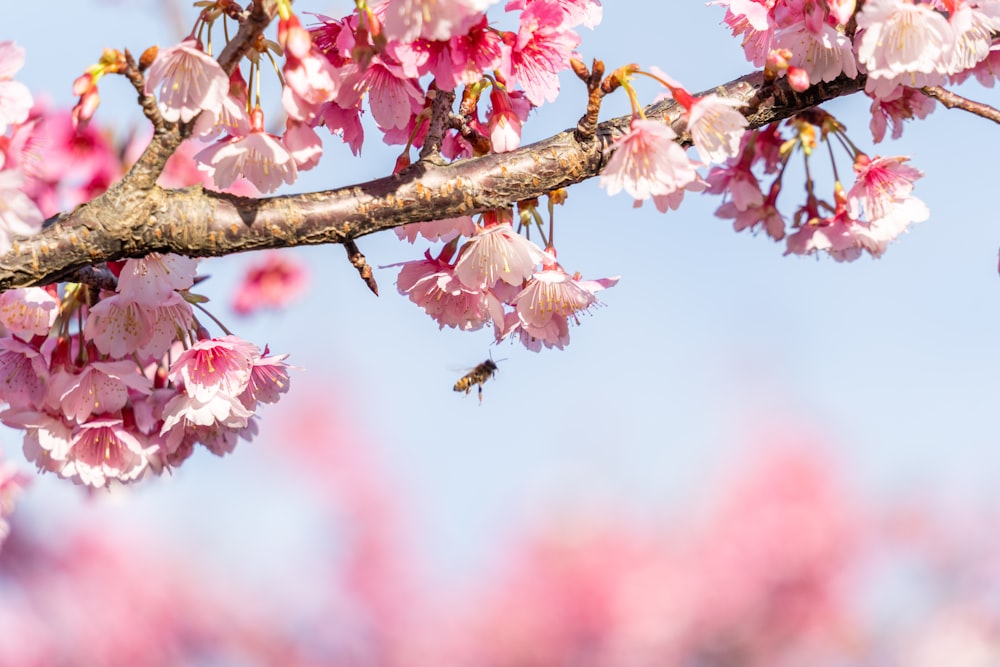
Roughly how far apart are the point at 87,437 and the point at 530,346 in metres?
1.31

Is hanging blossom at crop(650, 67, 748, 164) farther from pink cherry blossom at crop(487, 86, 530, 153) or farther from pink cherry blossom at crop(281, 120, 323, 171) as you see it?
pink cherry blossom at crop(281, 120, 323, 171)

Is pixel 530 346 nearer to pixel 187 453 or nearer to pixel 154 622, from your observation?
pixel 187 453

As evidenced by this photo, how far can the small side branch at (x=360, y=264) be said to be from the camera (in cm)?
216

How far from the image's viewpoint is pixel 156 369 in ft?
9.43

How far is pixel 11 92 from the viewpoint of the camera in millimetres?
2176

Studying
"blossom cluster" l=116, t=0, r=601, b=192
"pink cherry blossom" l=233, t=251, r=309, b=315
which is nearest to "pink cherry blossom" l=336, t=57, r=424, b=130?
"blossom cluster" l=116, t=0, r=601, b=192

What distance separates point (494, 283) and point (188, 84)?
0.90 meters

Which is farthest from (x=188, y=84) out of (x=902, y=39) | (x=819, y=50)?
(x=902, y=39)

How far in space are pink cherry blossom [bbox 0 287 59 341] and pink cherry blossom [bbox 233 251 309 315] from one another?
409 cm

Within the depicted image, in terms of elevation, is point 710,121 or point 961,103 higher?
point 961,103

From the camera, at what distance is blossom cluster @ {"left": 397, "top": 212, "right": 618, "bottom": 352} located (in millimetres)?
2391

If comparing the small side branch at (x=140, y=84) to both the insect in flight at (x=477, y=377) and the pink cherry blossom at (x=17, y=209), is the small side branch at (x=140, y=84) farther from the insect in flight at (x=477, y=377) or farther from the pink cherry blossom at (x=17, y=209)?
the insect in flight at (x=477, y=377)

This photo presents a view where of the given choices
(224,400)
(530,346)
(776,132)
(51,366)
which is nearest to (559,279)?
(530,346)

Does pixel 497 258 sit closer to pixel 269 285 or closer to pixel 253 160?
pixel 253 160
